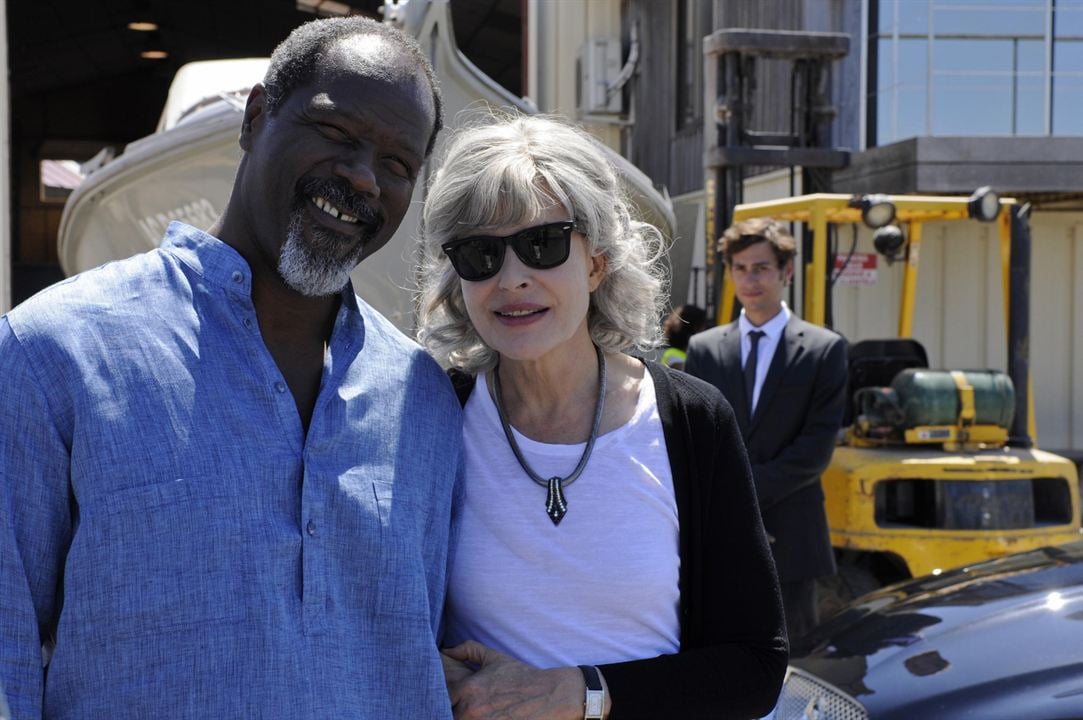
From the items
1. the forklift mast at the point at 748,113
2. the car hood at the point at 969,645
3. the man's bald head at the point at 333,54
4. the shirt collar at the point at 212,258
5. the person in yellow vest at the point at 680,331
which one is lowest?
the car hood at the point at 969,645

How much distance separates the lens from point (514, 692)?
182cm

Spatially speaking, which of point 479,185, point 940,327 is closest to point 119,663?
point 479,185

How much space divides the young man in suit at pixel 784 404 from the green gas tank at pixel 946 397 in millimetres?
1383

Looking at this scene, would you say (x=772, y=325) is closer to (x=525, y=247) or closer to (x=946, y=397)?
(x=946, y=397)

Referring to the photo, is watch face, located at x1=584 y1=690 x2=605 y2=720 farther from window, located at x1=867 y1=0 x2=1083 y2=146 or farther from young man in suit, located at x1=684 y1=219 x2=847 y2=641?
window, located at x1=867 y1=0 x2=1083 y2=146

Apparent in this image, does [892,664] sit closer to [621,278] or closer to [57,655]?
[621,278]

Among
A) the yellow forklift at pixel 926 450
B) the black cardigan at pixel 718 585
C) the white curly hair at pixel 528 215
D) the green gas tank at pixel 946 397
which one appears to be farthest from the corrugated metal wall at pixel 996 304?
the black cardigan at pixel 718 585

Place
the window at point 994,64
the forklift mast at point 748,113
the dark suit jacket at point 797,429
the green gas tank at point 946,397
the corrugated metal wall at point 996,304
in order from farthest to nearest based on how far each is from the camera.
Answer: the corrugated metal wall at point 996,304
the window at point 994,64
the forklift mast at point 748,113
the green gas tank at point 946,397
the dark suit jacket at point 797,429

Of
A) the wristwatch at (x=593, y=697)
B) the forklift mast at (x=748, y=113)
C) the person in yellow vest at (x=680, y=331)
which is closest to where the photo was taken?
the wristwatch at (x=593, y=697)

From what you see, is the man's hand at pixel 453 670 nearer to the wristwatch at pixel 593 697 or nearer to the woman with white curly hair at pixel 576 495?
the woman with white curly hair at pixel 576 495

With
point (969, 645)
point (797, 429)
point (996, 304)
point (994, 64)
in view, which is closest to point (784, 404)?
point (797, 429)

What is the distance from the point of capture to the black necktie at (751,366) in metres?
4.58

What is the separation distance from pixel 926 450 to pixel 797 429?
1.65m

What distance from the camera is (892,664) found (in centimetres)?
324
